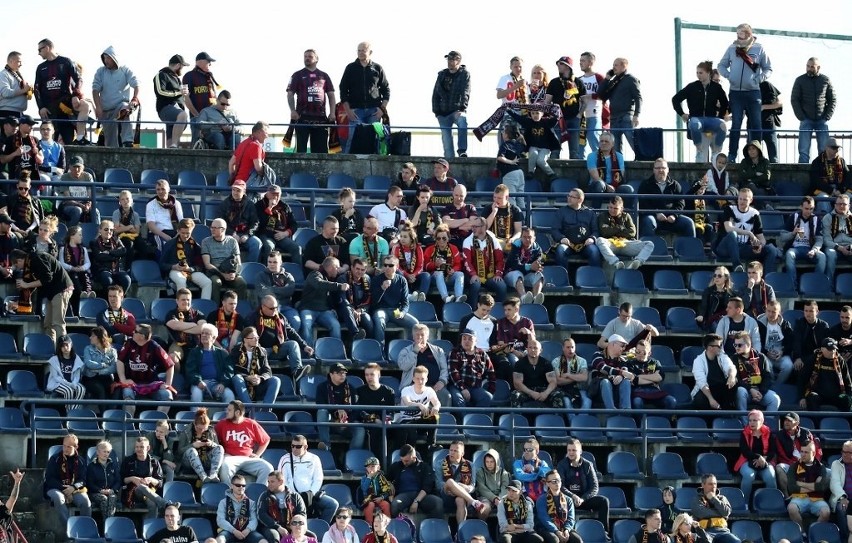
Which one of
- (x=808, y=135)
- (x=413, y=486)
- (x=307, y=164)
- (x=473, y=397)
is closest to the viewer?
(x=413, y=486)

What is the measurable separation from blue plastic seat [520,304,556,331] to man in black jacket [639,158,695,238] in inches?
94.7

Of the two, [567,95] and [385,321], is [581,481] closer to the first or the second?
[385,321]

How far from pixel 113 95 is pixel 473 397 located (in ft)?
23.7

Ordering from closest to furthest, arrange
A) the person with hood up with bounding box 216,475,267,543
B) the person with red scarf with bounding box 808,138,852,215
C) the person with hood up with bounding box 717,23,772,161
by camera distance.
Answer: the person with hood up with bounding box 216,475,267,543, the person with red scarf with bounding box 808,138,852,215, the person with hood up with bounding box 717,23,772,161

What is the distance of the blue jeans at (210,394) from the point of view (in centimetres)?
2243

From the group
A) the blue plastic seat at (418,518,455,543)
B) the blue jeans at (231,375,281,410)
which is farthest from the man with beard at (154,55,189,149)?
the blue plastic seat at (418,518,455,543)

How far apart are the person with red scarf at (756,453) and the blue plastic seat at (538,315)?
9.42 feet

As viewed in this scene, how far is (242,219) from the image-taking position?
24.9 metres

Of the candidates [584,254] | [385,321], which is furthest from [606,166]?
[385,321]

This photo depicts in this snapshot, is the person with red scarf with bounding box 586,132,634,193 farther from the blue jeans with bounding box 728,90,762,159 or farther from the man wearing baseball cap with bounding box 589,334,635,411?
the man wearing baseball cap with bounding box 589,334,635,411

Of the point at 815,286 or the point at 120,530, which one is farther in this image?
the point at 815,286

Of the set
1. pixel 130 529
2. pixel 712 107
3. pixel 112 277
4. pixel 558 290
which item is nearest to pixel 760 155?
pixel 712 107

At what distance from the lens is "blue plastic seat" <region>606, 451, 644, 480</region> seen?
2286 centimetres

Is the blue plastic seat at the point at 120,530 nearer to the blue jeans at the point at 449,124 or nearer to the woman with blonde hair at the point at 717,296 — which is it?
the woman with blonde hair at the point at 717,296
